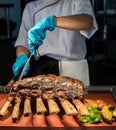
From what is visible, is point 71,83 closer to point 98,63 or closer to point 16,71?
point 16,71

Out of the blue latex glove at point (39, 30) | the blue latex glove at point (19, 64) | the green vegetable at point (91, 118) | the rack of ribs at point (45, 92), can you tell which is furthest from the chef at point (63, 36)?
the green vegetable at point (91, 118)

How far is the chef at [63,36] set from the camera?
7.05 feet

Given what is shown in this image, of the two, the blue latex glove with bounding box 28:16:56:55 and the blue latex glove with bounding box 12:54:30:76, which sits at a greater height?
the blue latex glove with bounding box 28:16:56:55

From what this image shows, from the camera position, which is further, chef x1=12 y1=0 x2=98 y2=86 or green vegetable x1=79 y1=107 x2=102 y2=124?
chef x1=12 y1=0 x2=98 y2=86

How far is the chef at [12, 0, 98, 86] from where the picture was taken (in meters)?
2.15

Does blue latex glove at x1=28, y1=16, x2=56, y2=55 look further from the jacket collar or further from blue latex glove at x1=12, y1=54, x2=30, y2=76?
the jacket collar

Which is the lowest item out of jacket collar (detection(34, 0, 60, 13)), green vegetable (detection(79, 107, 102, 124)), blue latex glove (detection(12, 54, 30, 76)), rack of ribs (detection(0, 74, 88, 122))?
green vegetable (detection(79, 107, 102, 124))

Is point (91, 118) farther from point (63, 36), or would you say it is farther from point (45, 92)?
point (63, 36)

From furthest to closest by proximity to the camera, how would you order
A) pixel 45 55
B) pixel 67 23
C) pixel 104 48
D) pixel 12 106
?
pixel 104 48, pixel 45 55, pixel 67 23, pixel 12 106

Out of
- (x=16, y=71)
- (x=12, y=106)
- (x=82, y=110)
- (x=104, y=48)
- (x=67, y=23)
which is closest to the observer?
(x=82, y=110)

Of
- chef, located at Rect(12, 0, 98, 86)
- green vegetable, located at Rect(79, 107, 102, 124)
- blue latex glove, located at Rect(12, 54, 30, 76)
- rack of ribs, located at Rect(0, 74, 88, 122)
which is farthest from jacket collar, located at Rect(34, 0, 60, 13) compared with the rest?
green vegetable, located at Rect(79, 107, 102, 124)

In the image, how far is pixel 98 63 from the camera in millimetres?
6133

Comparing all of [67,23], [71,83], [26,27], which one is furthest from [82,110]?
[26,27]

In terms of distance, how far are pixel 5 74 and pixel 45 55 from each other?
1.84m
